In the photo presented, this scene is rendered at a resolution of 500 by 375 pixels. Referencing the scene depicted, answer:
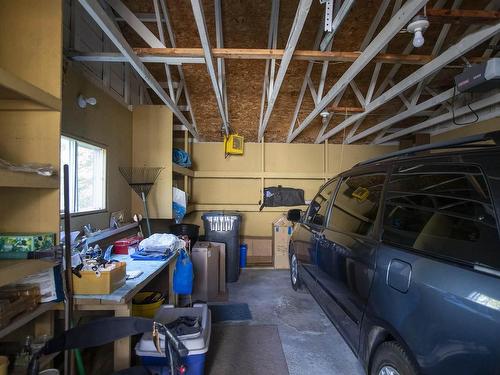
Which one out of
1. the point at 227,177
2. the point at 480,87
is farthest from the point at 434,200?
the point at 227,177

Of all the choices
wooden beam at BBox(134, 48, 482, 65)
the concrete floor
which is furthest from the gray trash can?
wooden beam at BBox(134, 48, 482, 65)

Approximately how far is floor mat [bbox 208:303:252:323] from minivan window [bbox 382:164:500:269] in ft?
7.11

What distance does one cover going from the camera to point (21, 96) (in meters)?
1.41

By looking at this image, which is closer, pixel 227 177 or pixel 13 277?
pixel 13 277

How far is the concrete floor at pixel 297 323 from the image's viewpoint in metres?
2.38

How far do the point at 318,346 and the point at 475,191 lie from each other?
2032mm

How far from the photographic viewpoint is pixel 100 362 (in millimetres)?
2336

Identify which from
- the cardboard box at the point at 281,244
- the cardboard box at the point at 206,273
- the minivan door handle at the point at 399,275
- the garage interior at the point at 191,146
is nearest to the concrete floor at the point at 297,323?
the garage interior at the point at 191,146

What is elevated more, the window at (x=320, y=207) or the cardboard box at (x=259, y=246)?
the window at (x=320, y=207)

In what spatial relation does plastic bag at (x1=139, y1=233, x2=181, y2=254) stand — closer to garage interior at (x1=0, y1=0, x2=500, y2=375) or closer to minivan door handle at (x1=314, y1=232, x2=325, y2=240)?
garage interior at (x1=0, y1=0, x2=500, y2=375)

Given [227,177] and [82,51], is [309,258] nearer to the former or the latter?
[82,51]

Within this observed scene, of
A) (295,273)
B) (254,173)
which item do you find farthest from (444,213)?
(254,173)

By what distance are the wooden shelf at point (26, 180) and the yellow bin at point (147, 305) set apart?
4.61ft

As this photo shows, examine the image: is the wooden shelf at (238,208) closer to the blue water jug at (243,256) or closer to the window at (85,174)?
the blue water jug at (243,256)
